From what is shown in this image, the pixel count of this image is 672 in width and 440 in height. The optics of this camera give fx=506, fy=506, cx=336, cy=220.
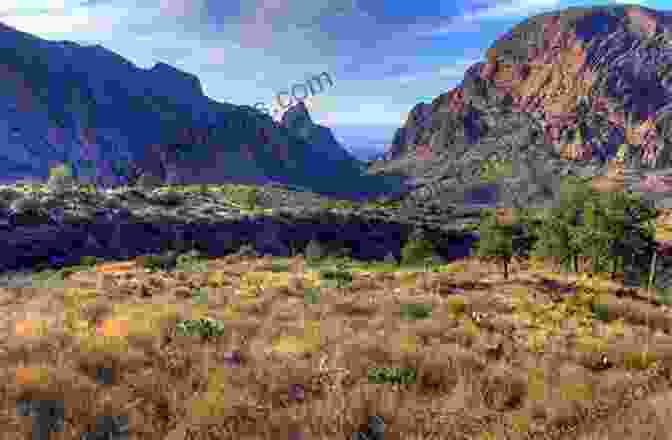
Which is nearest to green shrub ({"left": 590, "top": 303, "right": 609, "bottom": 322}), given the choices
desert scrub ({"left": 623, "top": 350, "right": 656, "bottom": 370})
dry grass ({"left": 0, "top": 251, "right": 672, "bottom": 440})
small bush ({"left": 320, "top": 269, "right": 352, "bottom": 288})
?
dry grass ({"left": 0, "top": 251, "right": 672, "bottom": 440})

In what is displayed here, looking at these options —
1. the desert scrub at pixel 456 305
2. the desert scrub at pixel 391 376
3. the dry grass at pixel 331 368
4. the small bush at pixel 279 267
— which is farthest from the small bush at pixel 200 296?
the small bush at pixel 279 267

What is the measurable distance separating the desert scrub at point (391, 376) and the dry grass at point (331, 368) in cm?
7

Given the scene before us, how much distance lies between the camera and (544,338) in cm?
812

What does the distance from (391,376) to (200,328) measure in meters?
3.13

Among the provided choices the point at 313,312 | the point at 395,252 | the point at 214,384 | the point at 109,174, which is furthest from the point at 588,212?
the point at 109,174

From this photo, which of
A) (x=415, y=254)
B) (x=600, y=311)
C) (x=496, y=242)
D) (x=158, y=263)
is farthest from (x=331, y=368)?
(x=415, y=254)

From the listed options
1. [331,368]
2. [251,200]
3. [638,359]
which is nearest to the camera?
[331,368]

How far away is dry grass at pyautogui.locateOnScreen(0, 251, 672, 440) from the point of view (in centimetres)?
455

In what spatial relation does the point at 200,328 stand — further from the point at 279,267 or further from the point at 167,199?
the point at 167,199

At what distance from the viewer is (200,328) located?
740cm

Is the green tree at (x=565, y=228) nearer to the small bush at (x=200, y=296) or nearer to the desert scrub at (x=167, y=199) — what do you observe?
the small bush at (x=200, y=296)

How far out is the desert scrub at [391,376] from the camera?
5602 millimetres

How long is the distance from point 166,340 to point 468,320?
17.2 feet

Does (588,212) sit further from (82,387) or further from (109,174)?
(109,174)
